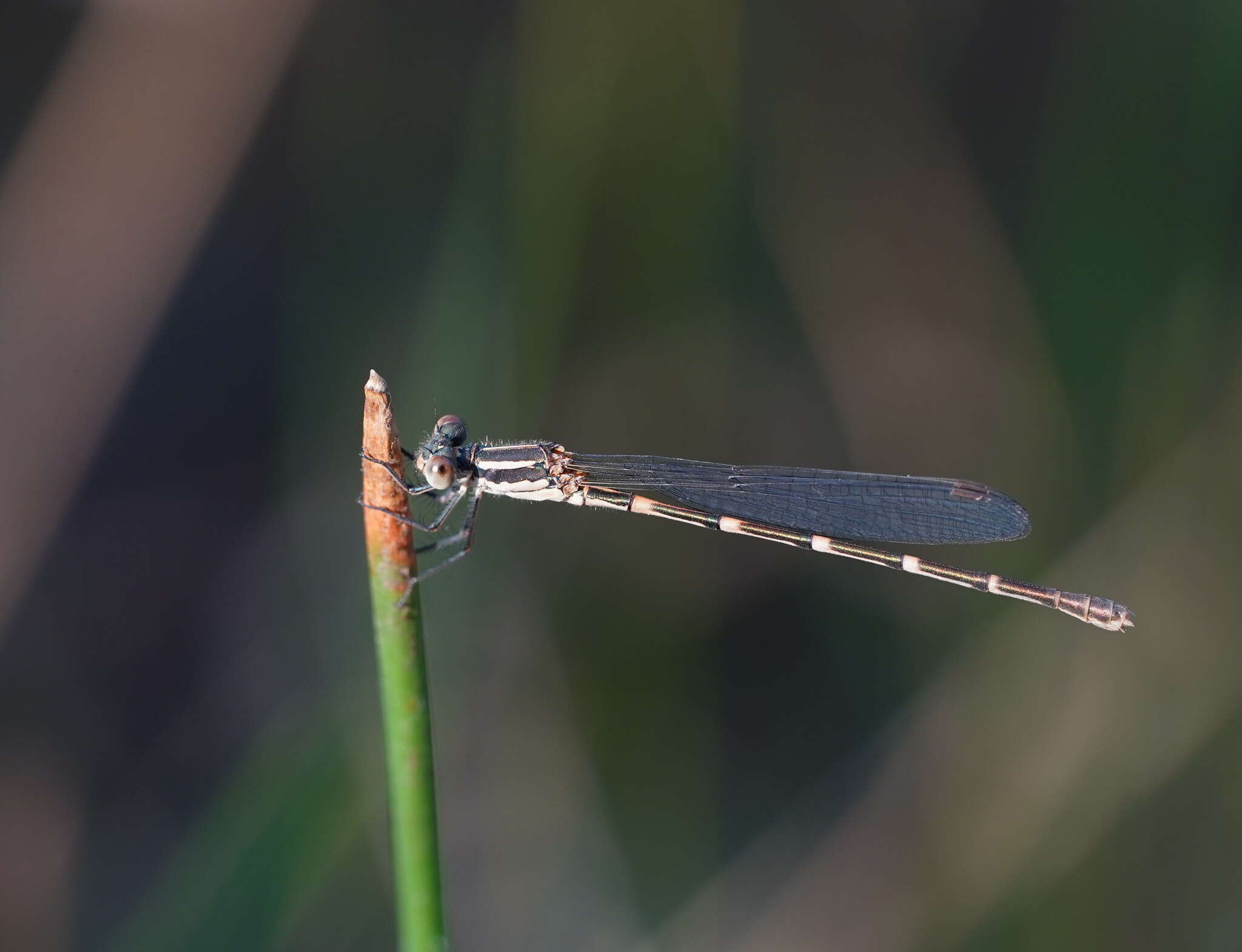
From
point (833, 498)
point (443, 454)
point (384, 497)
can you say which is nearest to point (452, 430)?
point (443, 454)

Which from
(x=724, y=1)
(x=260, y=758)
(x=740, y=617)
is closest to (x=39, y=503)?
(x=260, y=758)

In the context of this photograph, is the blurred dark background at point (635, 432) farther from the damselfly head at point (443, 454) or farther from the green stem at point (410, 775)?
the green stem at point (410, 775)

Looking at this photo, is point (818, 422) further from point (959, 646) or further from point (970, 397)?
point (959, 646)

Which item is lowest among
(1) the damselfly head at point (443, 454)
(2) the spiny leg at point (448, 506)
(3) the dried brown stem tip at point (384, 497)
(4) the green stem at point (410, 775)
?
(4) the green stem at point (410, 775)

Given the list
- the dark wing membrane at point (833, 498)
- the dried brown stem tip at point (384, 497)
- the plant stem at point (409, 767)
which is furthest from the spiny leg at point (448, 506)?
the plant stem at point (409, 767)

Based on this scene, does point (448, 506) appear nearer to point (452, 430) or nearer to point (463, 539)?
point (463, 539)

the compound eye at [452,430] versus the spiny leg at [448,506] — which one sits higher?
the compound eye at [452,430]
